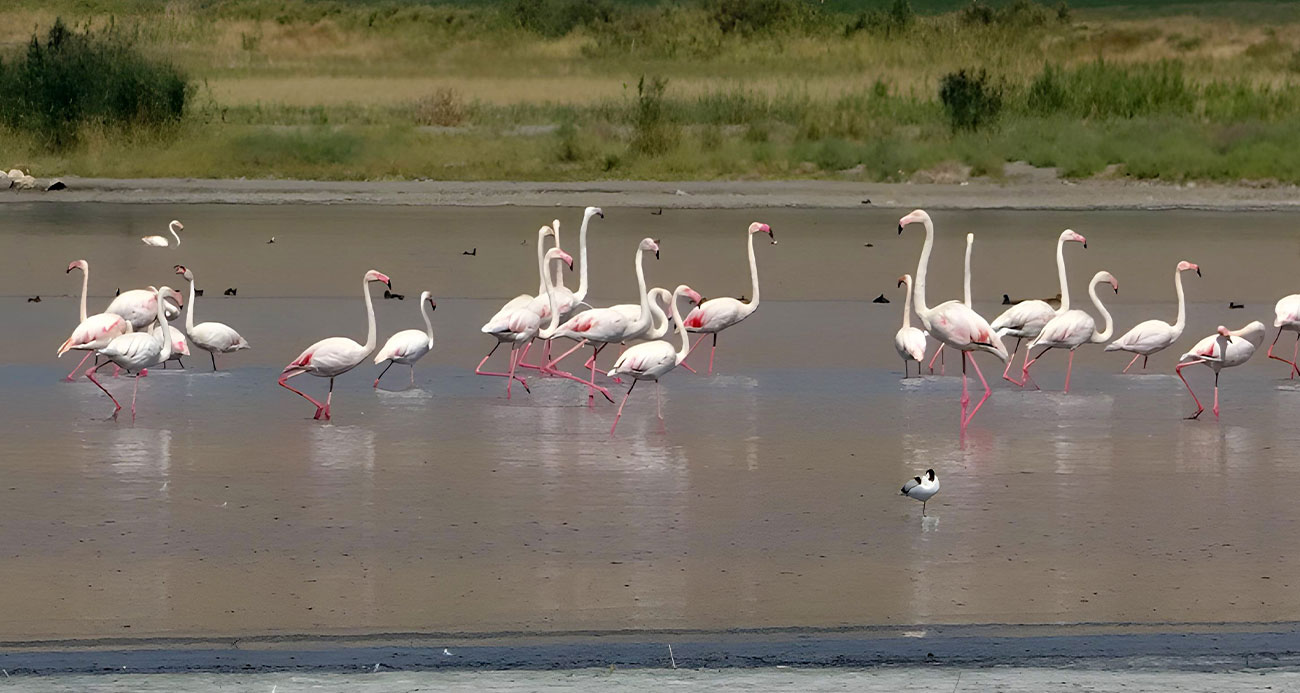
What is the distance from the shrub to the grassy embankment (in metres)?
0.05

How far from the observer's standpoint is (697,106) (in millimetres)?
37656

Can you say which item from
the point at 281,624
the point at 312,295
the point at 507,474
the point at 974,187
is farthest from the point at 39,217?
the point at 281,624

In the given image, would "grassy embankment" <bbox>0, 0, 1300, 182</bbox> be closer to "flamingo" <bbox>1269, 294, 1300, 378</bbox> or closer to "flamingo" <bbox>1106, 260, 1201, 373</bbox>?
"flamingo" <bbox>1269, 294, 1300, 378</bbox>

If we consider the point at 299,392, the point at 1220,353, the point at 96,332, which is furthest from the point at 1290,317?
the point at 96,332

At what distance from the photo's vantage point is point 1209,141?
3108cm

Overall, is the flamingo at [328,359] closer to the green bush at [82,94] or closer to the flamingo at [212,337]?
the flamingo at [212,337]

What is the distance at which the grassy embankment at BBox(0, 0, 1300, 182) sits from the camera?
100 feet

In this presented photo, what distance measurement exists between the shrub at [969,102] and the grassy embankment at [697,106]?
51 mm

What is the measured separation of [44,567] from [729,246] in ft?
A: 47.1

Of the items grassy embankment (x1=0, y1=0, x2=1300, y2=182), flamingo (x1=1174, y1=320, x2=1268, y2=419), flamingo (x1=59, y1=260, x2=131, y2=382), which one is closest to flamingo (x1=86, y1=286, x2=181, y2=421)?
flamingo (x1=59, y1=260, x2=131, y2=382)

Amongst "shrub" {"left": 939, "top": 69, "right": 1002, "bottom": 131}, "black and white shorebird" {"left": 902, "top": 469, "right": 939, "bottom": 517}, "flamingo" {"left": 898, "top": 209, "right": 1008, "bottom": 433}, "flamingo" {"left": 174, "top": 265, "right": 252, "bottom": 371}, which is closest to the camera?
"black and white shorebird" {"left": 902, "top": 469, "right": 939, "bottom": 517}

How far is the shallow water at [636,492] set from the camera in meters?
7.46

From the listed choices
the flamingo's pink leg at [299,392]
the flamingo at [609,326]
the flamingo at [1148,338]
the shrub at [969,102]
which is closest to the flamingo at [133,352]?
the flamingo's pink leg at [299,392]

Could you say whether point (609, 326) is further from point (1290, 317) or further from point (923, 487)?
point (1290, 317)
